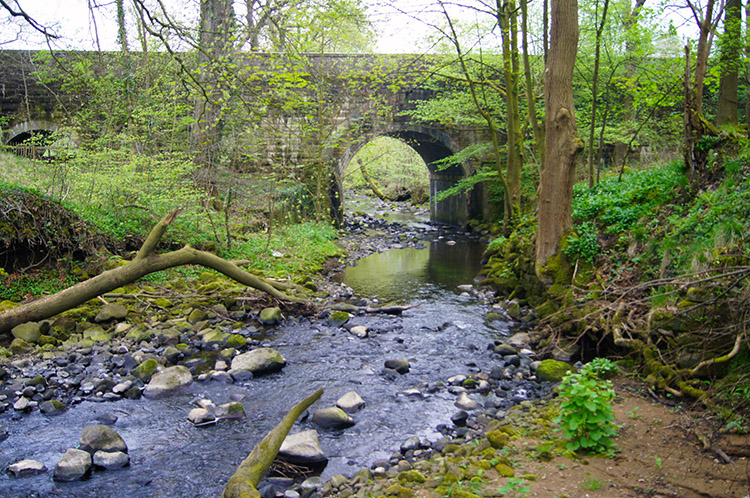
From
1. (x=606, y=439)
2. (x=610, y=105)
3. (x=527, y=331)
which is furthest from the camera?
(x=610, y=105)

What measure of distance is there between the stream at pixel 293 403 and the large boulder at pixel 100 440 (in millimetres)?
142

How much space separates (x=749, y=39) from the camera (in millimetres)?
8094

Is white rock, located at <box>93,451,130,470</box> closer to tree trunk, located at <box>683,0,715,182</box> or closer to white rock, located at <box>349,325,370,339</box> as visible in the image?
white rock, located at <box>349,325,370,339</box>

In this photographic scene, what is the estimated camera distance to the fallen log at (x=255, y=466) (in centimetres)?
332

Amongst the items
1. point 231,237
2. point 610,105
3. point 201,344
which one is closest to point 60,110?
point 231,237

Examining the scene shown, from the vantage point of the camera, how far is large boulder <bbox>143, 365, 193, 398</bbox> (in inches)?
208

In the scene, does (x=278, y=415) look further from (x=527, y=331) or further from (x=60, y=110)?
(x=60, y=110)

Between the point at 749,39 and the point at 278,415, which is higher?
the point at 749,39

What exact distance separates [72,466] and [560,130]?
6872 millimetres

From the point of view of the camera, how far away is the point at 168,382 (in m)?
5.41

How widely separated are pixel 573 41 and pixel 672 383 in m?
5.03

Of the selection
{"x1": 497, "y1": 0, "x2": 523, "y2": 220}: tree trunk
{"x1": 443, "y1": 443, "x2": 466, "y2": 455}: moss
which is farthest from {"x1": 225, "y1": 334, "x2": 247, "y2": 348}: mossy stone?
{"x1": 497, "y1": 0, "x2": 523, "y2": 220}: tree trunk

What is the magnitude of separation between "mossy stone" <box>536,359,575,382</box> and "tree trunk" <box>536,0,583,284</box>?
2283 mm

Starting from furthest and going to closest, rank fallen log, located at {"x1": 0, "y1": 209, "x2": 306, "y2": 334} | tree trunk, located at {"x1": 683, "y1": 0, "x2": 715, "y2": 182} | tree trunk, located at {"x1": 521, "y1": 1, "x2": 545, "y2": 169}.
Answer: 1. tree trunk, located at {"x1": 521, "y1": 1, "x2": 545, "y2": 169}
2. tree trunk, located at {"x1": 683, "y1": 0, "x2": 715, "y2": 182}
3. fallen log, located at {"x1": 0, "y1": 209, "x2": 306, "y2": 334}
